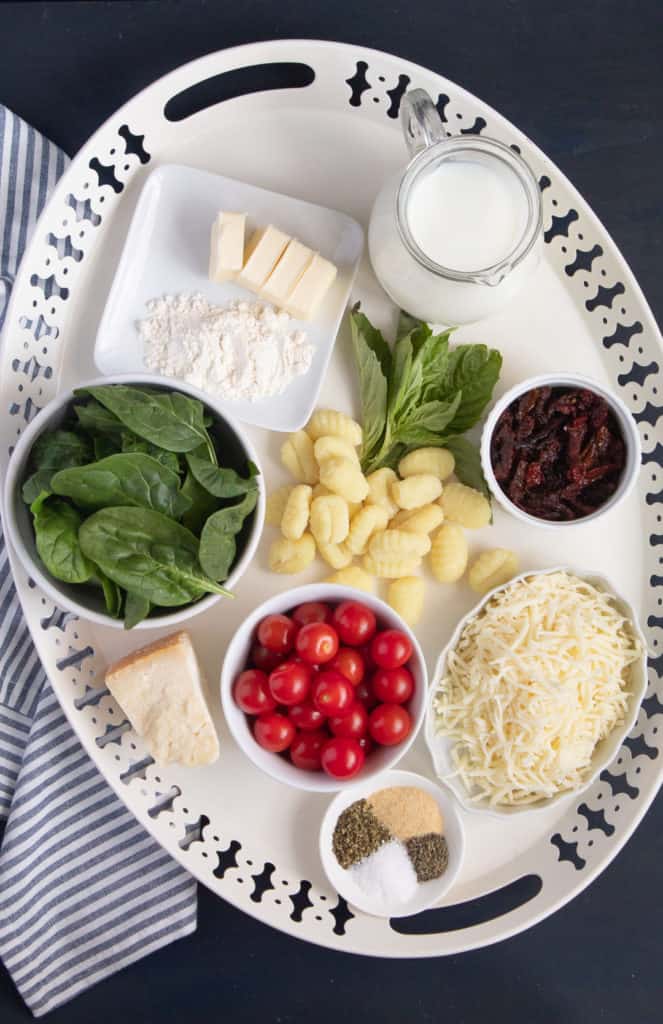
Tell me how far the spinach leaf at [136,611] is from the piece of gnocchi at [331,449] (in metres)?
0.39

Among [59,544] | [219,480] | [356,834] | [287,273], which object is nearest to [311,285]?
[287,273]

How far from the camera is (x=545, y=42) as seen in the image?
1.86 m

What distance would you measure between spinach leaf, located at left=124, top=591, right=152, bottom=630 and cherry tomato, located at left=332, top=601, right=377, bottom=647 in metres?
0.31

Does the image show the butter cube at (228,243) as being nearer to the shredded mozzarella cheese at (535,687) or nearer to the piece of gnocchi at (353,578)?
the piece of gnocchi at (353,578)

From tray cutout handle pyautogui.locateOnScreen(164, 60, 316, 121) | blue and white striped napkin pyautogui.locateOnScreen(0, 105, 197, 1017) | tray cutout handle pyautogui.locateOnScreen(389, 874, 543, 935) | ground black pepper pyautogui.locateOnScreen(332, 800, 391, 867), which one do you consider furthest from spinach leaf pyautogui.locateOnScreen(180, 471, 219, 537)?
tray cutout handle pyautogui.locateOnScreen(389, 874, 543, 935)

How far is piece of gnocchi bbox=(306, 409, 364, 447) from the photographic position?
1621 mm

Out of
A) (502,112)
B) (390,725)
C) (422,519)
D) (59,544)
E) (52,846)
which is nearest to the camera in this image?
(59,544)

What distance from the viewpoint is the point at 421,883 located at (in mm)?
1605

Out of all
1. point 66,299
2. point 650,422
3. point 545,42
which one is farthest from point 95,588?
point 545,42

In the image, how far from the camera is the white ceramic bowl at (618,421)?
5.14 feet

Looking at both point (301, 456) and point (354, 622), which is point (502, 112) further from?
point (354, 622)

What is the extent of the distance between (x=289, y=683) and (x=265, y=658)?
90mm

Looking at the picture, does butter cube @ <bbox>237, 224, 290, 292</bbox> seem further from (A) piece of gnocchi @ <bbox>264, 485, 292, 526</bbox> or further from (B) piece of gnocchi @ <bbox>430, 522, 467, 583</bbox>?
(B) piece of gnocchi @ <bbox>430, 522, 467, 583</bbox>

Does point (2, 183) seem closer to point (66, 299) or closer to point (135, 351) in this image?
point (66, 299)
